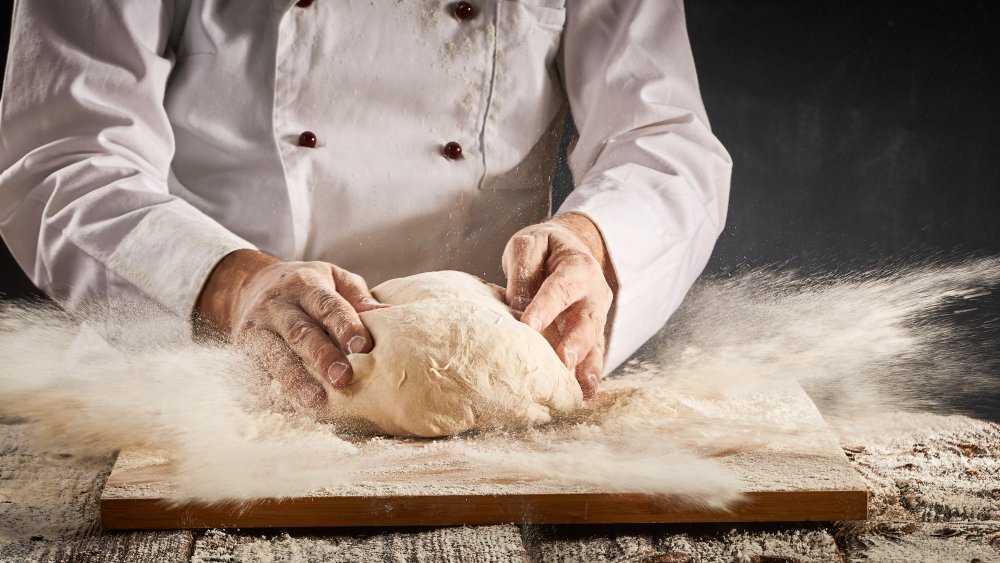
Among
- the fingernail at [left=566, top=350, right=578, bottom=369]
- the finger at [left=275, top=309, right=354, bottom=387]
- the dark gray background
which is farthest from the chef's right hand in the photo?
the dark gray background

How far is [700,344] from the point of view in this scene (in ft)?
5.24

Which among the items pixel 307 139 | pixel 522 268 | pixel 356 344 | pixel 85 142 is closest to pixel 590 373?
pixel 522 268

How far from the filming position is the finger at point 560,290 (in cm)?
129

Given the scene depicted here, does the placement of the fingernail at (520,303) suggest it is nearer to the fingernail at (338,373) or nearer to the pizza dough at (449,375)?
the pizza dough at (449,375)

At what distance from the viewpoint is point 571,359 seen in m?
1.31

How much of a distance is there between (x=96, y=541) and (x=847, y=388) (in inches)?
38.8

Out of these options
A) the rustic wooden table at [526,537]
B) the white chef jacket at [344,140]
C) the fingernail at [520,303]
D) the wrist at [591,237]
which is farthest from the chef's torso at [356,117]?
the rustic wooden table at [526,537]

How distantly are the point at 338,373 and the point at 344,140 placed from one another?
0.53 m

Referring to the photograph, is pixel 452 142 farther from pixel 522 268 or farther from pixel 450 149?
pixel 522 268

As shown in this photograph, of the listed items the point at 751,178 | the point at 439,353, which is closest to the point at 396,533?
the point at 439,353

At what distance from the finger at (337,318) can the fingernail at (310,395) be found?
0.21 ft

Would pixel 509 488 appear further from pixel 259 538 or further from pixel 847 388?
pixel 847 388

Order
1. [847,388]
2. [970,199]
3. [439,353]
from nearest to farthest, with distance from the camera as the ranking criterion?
[439,353], [847,388], [970,199]

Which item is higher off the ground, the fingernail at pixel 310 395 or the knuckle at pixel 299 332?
the knuckle at pixel 299 332
